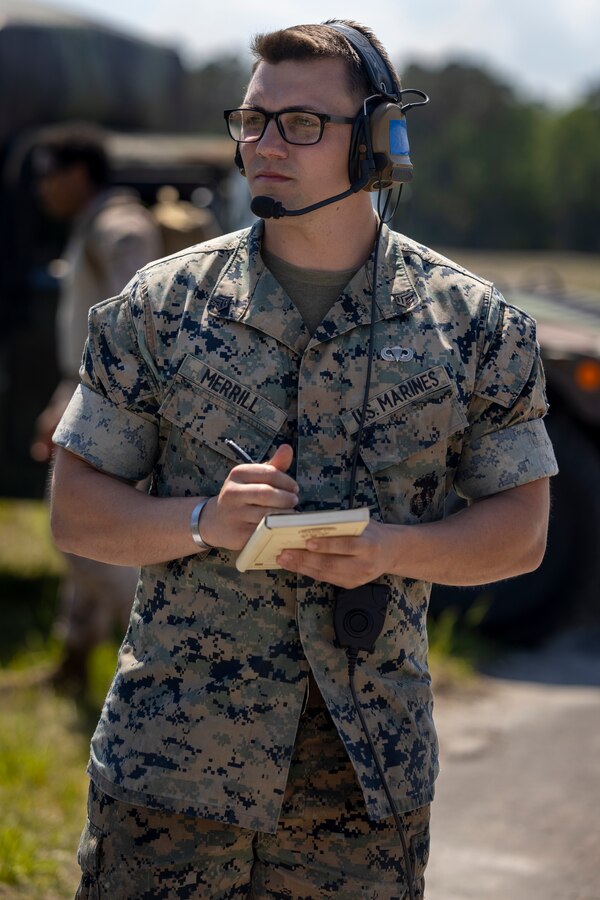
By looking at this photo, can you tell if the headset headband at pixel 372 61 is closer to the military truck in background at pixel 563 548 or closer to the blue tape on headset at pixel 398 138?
the blue tape on headset at pixel 398 138

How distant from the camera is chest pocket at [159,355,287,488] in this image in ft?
6.34

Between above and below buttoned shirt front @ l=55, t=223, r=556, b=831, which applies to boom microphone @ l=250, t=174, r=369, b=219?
above

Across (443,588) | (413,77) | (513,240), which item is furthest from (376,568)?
(413,77)

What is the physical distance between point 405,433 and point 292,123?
1.62 ft

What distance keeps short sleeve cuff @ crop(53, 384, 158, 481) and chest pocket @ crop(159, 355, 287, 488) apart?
2.4 inches

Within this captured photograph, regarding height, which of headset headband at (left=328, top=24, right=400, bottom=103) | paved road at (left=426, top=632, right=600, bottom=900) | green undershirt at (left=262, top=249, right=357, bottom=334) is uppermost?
headset headband at (left=328, top=24, right=400, bottom=103)

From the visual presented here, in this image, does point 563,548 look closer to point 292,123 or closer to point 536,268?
point 536,268

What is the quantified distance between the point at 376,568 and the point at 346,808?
39 cm

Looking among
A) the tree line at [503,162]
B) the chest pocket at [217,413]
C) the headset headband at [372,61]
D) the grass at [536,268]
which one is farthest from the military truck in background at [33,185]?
the tree line at [503,162]

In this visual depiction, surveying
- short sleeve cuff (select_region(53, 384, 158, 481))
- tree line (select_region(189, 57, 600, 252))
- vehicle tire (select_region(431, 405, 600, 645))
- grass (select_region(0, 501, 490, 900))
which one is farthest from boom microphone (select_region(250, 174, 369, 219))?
tree line (select_region(189, 57, 600, 252))

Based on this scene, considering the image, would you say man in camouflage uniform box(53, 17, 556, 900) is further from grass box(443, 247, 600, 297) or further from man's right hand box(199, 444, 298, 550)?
grass box(443, 247, 600, 297)

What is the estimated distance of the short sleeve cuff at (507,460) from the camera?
1.97 m

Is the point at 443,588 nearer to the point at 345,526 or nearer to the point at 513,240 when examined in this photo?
the point at 345,526

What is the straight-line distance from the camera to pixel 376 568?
5.90 ft
